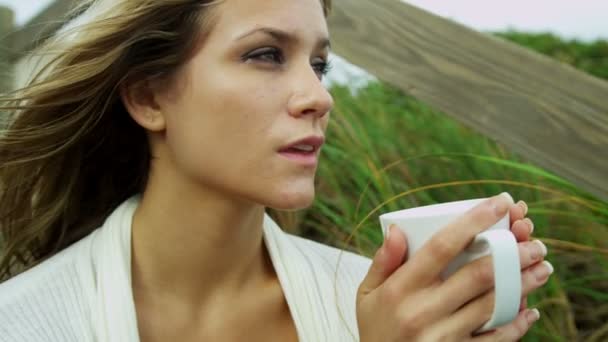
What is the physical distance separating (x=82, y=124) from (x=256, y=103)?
0.59 meters

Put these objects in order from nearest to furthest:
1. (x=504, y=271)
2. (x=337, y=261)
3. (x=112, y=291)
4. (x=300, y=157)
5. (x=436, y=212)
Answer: (x=504, y=271) < (x=436, y=212) < (x=300, y=157) < (x=112, y=291) < (x=337, y=261)

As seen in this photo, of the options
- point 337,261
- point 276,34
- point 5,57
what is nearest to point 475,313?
point 276,34

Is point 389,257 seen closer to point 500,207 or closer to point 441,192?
point 500,207

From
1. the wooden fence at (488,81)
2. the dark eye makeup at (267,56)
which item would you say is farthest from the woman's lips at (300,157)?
the wooden fence at (488,81)

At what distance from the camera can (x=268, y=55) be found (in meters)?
1.94

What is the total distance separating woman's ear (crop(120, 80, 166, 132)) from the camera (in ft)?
6.84

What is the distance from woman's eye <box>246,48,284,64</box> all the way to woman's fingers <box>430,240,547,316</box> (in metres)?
0.73

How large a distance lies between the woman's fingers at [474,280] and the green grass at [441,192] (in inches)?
32.6

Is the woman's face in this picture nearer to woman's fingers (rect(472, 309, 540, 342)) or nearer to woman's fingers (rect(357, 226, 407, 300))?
woman's fingers (rect(357, 226, 407, 300))

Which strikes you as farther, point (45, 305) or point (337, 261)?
point (337, 261)

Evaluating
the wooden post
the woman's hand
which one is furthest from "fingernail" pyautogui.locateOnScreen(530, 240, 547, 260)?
the wooden post

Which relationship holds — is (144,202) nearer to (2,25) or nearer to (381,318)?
(381,318)

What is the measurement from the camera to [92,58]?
2.08 metres

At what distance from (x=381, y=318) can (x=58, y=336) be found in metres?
0.79
